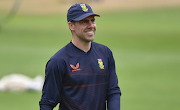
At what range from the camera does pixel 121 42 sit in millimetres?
20688

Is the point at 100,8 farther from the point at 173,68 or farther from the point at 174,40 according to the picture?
the point at 173,68

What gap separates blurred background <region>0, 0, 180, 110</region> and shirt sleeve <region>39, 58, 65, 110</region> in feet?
21.7

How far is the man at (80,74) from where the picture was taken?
3.31 meters

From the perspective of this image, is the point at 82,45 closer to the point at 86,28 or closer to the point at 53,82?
the point at 86,28

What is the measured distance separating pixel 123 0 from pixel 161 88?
1843cm

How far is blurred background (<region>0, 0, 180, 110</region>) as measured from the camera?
10992 mm

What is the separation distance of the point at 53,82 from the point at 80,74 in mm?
295

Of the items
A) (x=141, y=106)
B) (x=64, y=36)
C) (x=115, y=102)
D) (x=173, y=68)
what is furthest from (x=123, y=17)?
(x=115, y=102)

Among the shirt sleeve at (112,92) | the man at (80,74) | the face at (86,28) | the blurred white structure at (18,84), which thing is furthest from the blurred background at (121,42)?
the face at (86,28)

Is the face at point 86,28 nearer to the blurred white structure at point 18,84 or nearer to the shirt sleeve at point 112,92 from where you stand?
the shirt sleeve at point 112,92

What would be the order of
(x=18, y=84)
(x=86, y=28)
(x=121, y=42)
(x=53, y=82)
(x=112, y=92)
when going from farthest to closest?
(x=121, y=42) < (x=18, y=84) < (x=112, y=92) < (x=86, y=28) < (x=53, y=82)

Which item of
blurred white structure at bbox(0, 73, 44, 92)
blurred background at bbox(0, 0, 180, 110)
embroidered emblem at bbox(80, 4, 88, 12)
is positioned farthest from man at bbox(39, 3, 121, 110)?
blurred white structure at bbox(0, 73, 44, 92)

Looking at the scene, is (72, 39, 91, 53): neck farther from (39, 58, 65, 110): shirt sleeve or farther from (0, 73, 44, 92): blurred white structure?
(0, 73, 44, 92): blurred white structure

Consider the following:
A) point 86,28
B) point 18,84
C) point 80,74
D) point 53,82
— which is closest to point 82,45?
point 86,28
